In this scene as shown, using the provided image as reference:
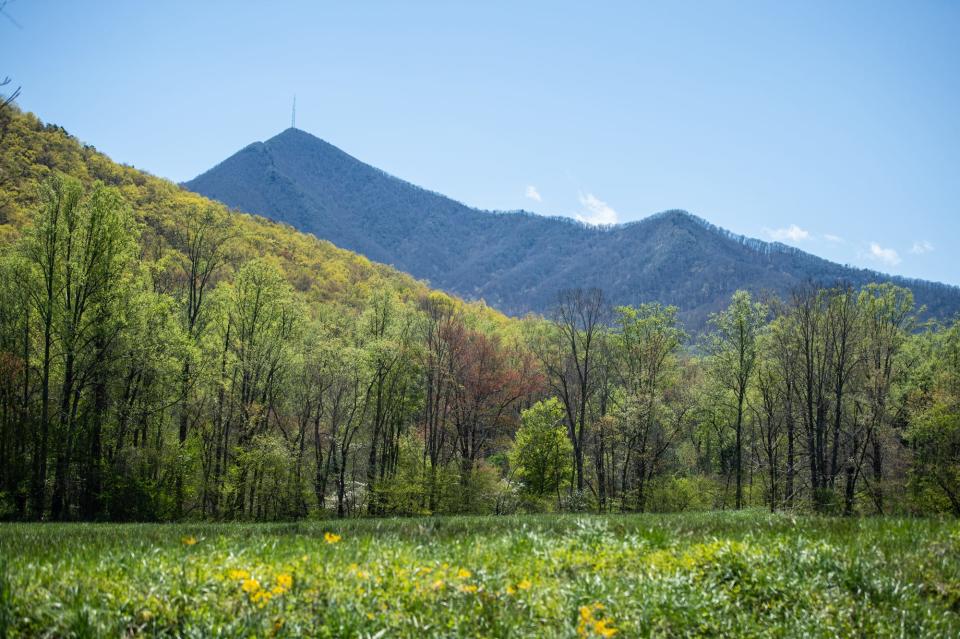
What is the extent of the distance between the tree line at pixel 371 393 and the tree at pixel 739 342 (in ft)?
0.47

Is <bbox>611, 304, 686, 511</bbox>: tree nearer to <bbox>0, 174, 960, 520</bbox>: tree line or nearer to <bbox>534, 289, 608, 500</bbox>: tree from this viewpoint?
<bbox>0, 174, 960, 520</bbox>: tree line

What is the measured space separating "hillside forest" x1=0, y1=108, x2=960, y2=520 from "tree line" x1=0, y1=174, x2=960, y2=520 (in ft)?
0.53

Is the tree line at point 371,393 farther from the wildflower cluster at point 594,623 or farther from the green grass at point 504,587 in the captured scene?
the wildflower cluster at point 594,623

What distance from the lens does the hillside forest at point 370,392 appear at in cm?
2564

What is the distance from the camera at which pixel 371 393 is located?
38.8 meters

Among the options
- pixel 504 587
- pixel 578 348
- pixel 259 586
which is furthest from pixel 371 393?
pixel 259 586

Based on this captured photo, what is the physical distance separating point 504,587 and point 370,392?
33.3m

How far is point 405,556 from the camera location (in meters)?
7.04

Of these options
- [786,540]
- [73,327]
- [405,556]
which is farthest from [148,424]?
[786,540]

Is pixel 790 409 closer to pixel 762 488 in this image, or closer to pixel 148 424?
pixel 762 488

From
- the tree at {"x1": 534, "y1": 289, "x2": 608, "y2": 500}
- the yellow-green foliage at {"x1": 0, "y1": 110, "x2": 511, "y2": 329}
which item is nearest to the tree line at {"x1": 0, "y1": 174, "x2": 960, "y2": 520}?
the tree at {"x1": 534, "y1": 289, "x2": 608, "y2": 500}

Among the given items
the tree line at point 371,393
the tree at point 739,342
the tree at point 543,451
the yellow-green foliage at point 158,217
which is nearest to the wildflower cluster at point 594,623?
the tree line at point 371,393

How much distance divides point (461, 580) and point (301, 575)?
1.81m

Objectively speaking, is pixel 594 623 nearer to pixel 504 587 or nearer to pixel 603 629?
pixel 603 629
